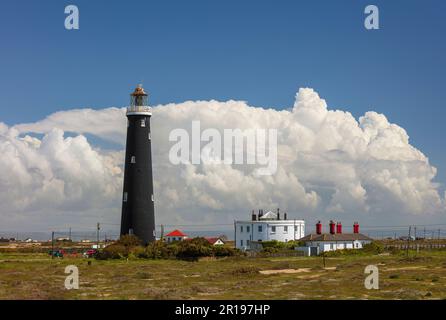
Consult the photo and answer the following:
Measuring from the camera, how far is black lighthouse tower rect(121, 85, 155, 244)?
2778 inches

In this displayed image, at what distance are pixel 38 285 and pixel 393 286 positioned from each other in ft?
71.9

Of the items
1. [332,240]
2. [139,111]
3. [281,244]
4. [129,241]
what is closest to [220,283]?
[129,241]

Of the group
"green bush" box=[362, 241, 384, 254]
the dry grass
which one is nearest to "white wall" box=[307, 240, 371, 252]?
"green bush" box=[362, 241, 384, 254]

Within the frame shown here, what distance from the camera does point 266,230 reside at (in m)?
89.0

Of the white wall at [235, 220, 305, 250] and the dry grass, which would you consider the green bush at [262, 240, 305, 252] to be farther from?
the dry grass

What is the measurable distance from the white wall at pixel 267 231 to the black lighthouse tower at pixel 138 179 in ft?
71.0

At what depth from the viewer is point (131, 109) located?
7206 centimetres

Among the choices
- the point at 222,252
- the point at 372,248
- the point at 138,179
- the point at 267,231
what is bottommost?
the point at 372,248

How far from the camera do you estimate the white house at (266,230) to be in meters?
89.1

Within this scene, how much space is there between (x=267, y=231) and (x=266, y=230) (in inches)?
7.8

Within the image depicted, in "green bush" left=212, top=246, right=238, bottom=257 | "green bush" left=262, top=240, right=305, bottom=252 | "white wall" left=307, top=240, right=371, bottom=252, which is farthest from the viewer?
"white wall" left=307, top=240, right=371, bottom=252

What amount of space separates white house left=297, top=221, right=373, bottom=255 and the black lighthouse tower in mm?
22539

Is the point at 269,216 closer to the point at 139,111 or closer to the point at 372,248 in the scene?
the point at 372,248
